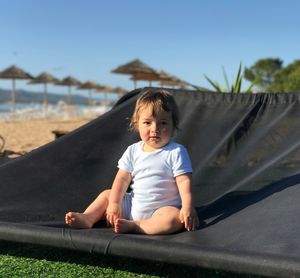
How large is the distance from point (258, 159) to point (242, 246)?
1.13m

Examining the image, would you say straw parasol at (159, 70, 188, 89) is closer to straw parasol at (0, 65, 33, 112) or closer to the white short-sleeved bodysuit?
straw parasol at (0, 65, 33, 112)

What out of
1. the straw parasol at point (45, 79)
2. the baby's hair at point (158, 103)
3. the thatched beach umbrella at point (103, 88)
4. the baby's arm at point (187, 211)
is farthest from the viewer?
the thatched beach umbrella at point (103, 88)

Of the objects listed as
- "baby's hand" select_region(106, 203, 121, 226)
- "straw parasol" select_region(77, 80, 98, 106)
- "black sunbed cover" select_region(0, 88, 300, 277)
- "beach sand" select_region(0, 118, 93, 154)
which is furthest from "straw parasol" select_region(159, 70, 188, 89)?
"baby's hand" select_region(106, 203, 121, 226)

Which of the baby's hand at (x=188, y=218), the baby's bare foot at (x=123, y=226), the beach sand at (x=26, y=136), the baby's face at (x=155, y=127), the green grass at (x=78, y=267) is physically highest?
the baby's face at (x=155, y=127)

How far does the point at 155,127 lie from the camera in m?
2.34

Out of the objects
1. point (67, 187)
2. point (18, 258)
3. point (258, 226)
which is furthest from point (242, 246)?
point (67, 187)

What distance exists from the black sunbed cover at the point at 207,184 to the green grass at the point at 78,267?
0.15 m

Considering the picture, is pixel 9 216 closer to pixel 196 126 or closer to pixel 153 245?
pixel 153 245

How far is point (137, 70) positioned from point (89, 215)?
14.9 m

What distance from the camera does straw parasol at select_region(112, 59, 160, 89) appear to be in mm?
17086

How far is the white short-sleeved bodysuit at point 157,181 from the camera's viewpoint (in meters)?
2.35

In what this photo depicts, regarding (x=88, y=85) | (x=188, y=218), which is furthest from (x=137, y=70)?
(x=188, y=218)

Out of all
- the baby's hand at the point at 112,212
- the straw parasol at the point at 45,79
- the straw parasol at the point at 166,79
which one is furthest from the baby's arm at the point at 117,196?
the straw parasol at the point at 45,79

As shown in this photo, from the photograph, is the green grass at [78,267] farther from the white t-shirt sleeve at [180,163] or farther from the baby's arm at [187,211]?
the white t-shirt sleeve at [180,163]
